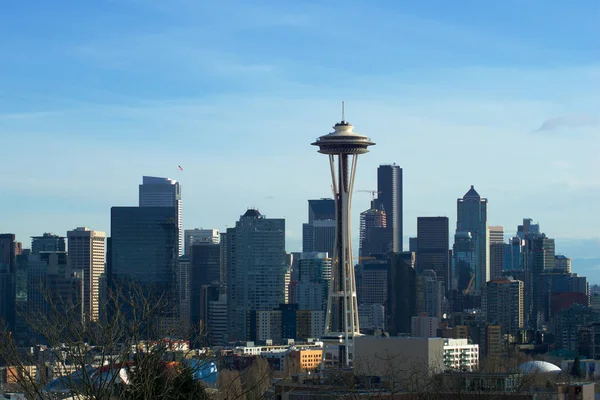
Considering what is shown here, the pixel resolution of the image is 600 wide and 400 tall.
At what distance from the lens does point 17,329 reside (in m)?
186

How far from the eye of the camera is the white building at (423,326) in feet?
631

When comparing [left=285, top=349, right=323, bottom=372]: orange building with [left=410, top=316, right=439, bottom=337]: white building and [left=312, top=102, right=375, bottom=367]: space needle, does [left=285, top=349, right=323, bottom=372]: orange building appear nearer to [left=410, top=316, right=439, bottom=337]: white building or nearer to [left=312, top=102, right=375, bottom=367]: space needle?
[left=312, top=102, right=375, bottom=367]: space needle

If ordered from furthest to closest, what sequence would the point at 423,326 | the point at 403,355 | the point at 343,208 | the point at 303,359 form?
1. the point at 423,326
2. the point at 303,359
3. the point at 343,208
4. the point at 403,355

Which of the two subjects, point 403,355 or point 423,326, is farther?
point 423,326

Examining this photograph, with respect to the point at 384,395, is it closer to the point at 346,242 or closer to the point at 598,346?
the point at 346,242

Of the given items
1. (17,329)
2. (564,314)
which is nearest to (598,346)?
(564,314)

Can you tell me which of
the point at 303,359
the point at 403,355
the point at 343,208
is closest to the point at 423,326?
the point at 303,359

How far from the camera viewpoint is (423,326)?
194375mm

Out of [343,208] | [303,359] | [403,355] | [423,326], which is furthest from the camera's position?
[423,326]

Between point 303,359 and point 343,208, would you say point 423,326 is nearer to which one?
point 303,359

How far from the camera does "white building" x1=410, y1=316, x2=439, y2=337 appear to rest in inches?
7577

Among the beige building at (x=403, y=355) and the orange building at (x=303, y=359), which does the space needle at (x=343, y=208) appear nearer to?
the orange building at (x=303, y=359)

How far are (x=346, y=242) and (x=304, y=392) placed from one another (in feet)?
234

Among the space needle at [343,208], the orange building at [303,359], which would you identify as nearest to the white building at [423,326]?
the orange building at [303,359]
